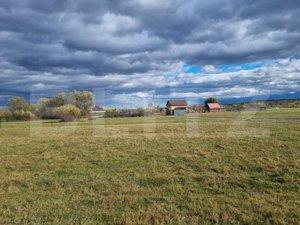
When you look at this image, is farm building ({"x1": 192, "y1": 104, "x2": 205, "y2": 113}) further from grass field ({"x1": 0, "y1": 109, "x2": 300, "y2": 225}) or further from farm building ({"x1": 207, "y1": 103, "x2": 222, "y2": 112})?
grass field ({"x1": 0, "y1": 109, "x2": 300, "y2": 225})

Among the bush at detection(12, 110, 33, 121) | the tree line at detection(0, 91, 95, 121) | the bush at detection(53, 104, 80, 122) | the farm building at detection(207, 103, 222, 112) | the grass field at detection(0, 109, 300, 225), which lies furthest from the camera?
the farm building at detection(207, 103, 222, 112)

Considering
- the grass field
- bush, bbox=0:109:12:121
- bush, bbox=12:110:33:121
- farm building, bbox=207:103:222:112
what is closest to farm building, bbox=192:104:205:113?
farm building, bbox=207:103:222:112

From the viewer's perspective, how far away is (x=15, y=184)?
7.52 meters

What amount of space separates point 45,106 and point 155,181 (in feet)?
155

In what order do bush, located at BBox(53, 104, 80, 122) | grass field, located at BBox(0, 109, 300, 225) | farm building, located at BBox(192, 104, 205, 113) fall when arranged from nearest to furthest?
grass field, located at BBox(0, 109, 300, 225) < bush, located at BBox(53, 104, 80, 122) < farm building, located at BBox(192, 104, 205, 113)

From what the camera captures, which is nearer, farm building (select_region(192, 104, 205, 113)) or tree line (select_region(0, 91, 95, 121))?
tree line (select_region(0, 91, 95, 121))

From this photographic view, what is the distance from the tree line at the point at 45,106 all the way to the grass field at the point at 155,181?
3375 cm

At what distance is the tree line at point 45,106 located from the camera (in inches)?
1844

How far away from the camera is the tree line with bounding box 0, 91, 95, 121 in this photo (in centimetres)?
4684

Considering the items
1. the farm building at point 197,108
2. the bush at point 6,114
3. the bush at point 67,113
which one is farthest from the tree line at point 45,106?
the farm building at point 197,108

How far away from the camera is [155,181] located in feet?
Answer: 24.3

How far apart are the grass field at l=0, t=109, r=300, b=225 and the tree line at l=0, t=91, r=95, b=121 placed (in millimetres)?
33750

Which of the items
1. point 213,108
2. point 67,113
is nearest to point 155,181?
point 67,113

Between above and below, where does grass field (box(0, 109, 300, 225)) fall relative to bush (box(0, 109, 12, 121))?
below
